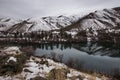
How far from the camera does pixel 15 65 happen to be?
3241 cm

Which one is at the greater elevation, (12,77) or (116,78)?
(12,77)

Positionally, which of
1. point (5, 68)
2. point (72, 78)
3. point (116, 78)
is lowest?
point (116, 78)

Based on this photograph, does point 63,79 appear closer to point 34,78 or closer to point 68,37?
point 34,78

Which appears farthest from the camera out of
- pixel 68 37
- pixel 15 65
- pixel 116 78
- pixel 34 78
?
pixel 68 37

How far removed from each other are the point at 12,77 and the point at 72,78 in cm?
1066

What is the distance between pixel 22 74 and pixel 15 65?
2.71 metres

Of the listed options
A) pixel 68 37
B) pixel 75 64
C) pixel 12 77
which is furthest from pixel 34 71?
pixel 68 37

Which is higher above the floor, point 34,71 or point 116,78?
Result: point 34,71

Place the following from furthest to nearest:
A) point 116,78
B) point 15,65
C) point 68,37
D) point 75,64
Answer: point 68,37, point 75,64, point 116,78, point 15,65

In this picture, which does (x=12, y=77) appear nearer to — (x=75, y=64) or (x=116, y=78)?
(x=116, y=78)

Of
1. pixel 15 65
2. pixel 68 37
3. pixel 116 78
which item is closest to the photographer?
pixel 15 65

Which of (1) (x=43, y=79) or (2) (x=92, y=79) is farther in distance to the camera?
(2) (x=92, y=79)

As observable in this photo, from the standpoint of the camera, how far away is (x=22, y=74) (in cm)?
3080

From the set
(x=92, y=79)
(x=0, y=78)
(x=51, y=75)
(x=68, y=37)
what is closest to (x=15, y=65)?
(x=0, y=78)
